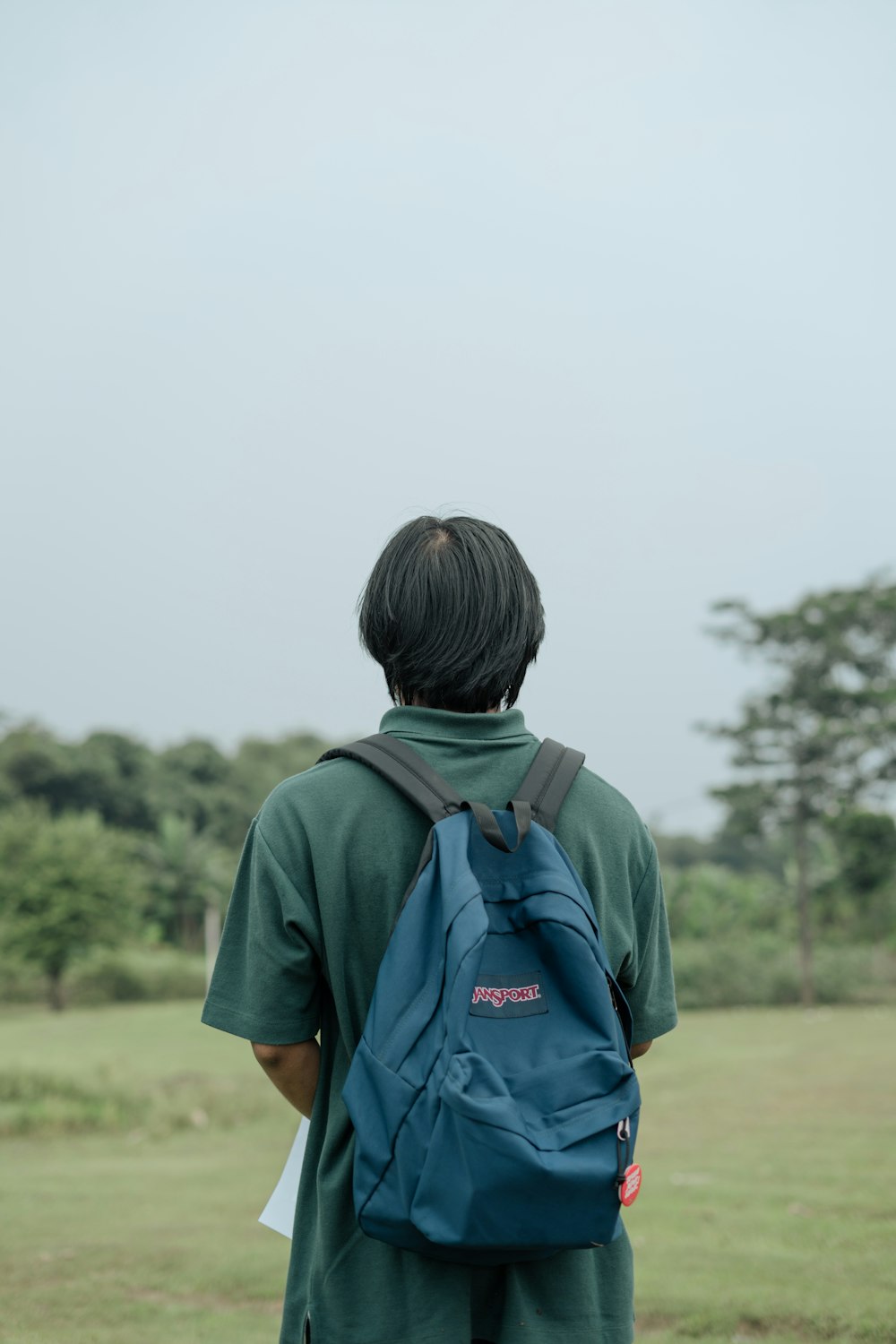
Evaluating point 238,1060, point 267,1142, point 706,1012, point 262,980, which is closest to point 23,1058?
point 238,1060

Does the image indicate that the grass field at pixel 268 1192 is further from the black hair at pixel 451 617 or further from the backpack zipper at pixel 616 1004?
the black hair at pixel 451 617

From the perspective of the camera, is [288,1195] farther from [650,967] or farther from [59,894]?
[59,894]

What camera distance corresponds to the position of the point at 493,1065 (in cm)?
135

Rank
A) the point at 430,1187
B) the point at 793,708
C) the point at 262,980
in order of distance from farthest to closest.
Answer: the point at 793,708, the point at 262,980, the point at 430,1187

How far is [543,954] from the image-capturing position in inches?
55.9

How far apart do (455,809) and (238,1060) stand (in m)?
13.5

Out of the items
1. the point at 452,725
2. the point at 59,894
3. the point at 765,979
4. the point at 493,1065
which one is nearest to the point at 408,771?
the point at 452,725

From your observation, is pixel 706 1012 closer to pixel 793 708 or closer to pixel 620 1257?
pixel 793 708

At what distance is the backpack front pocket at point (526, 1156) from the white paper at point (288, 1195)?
16.5 inches

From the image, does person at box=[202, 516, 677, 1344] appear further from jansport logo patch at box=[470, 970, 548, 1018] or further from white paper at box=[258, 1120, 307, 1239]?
jansport logo patch at box=[470, 970, 548, 1018]

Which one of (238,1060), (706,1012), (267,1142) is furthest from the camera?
(706,1012)

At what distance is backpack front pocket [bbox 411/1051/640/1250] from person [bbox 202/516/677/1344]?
16 centimetres

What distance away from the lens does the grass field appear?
167 inches

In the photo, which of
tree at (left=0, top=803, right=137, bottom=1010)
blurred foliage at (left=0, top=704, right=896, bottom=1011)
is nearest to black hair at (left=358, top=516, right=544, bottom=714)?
blurred foliage at (left=0, top=704, right=896, bottom=1011)
